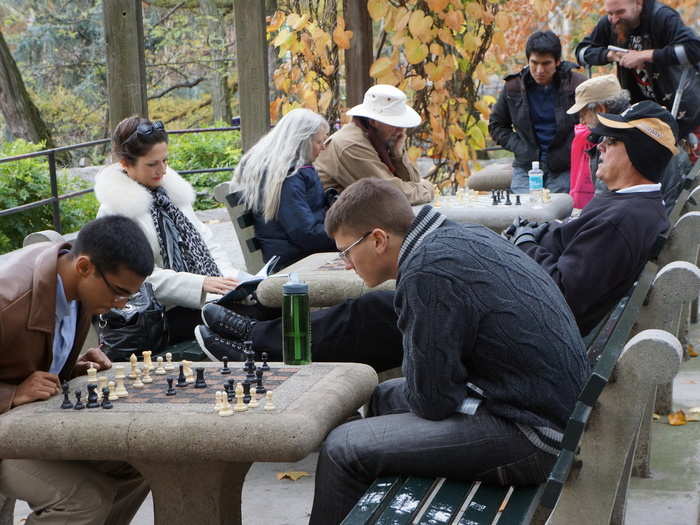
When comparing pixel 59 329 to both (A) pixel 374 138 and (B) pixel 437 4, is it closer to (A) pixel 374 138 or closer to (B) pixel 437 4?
(A) pixel 374 138

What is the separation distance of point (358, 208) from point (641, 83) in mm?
5064

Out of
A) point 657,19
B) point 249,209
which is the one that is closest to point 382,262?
point 249,209

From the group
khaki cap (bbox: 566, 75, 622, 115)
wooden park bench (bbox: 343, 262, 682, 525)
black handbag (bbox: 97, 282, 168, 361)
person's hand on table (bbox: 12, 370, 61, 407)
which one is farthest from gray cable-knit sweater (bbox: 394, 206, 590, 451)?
khaki cap (bbox: 566, 75, 622, 115)

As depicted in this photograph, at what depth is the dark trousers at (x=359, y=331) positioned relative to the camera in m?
4.55

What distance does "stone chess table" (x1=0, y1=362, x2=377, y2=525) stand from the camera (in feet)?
9.95

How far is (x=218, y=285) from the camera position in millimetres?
5117

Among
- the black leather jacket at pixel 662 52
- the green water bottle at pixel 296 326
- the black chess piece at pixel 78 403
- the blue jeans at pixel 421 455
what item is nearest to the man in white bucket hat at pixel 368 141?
the black leather jacket at pixel 662 52

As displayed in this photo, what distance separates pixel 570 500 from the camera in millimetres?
2961

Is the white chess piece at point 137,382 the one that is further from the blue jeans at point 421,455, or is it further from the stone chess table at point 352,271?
the stone chess table at point 352,271

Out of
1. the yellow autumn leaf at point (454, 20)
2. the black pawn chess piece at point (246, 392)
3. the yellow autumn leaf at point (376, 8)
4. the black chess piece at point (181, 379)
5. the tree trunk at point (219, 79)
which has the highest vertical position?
the yellow autumn leaf at point (376, 8)

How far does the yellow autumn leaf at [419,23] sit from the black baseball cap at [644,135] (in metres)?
4.12

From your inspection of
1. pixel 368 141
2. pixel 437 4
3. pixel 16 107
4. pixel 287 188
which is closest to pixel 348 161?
pixel 368 141

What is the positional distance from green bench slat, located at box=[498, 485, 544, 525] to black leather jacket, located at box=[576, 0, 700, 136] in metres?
4.96

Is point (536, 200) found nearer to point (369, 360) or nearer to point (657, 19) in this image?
point (657, 19)
